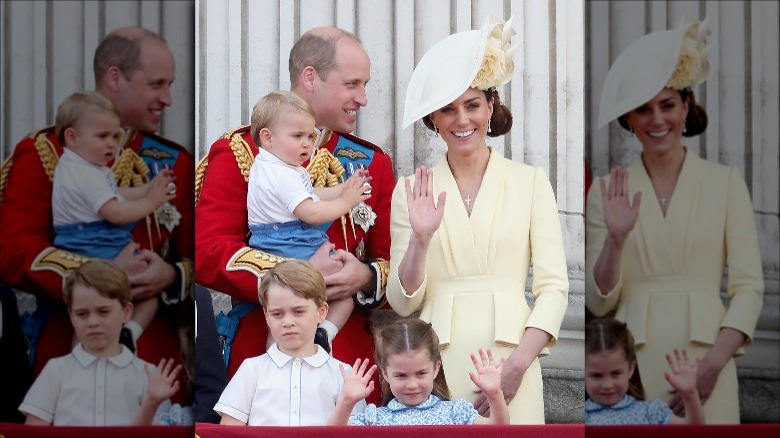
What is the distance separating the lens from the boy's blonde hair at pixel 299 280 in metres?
4.88

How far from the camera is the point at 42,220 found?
5.05 meters

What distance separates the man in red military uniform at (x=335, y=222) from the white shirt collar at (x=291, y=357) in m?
0.05

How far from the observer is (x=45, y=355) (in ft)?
16.5

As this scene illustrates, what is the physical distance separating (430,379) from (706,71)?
1.65 m

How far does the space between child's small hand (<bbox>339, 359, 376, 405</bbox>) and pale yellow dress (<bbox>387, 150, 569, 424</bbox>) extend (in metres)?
0.25

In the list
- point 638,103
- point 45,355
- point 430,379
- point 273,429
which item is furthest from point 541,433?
point 45,355

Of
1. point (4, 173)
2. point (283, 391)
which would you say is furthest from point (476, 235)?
point (4, 173)

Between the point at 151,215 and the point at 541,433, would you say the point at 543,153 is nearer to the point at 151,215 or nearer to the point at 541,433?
the point at 541,433

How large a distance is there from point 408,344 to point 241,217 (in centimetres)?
76

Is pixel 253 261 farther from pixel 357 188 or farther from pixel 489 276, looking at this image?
pixel 489 276

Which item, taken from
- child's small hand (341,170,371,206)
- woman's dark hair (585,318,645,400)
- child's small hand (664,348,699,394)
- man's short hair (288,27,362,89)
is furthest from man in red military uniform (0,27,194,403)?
child's small hand (664,348,699,394)

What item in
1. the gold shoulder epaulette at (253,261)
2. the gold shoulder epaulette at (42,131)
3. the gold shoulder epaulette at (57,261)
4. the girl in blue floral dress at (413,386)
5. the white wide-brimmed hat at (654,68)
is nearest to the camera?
the girl in blue floral dress at (413,386)

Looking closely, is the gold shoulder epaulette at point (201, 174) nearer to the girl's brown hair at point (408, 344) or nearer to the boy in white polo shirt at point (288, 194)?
the boy in white polo shirt at point (288, 194)

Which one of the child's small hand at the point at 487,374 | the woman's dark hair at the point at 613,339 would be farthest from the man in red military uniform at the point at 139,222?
the woman's dark hair at the point at 613,339
